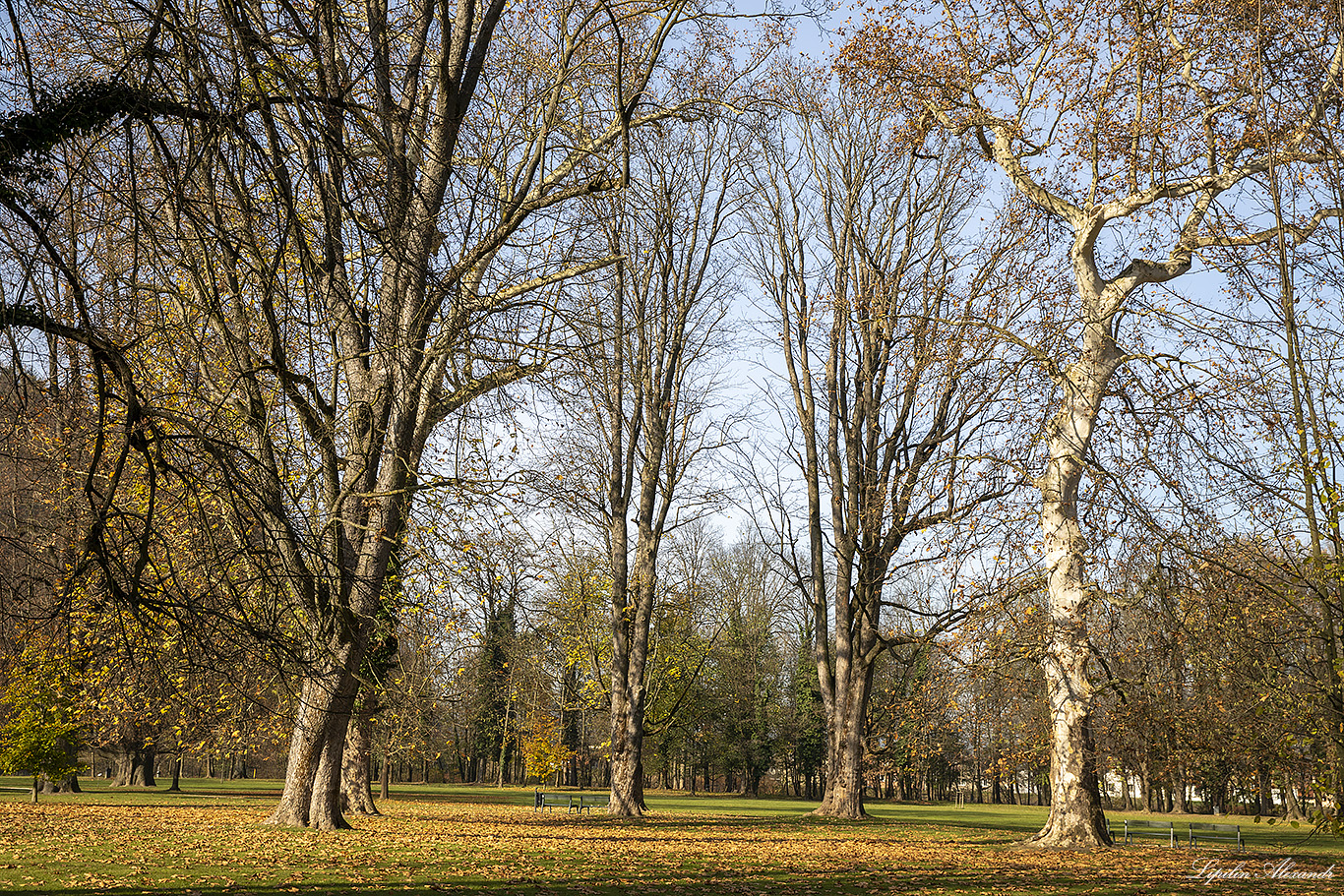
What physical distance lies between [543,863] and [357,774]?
31.3 feet

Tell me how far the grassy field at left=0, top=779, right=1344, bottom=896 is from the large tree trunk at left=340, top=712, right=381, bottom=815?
7.89 feet

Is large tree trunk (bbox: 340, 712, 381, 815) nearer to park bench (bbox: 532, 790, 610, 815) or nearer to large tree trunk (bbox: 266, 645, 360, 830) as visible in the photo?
large tree trunk (bbox: 266, 645, 360, 830)

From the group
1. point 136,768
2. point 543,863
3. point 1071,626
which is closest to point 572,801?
point 136,768

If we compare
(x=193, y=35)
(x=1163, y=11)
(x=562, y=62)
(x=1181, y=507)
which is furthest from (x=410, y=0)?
(x=1181, y=507)

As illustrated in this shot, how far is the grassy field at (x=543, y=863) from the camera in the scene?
832 cm

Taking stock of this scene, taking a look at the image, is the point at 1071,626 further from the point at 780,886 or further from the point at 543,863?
the point at 543,863

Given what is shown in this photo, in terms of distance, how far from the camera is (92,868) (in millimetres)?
8547

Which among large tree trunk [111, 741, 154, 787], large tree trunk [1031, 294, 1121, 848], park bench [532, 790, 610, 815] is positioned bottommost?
park bench [532, 790, 610, 815]

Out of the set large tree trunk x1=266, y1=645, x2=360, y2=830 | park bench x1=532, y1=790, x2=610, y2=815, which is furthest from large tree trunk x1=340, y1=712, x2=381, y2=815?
park bench x1=532, y1=790, x2=610, y2=815

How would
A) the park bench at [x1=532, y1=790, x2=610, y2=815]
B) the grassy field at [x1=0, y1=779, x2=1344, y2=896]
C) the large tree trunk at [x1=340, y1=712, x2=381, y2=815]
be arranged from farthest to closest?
the park bench at [x1=532, y1=790, x2=610, y2=815] → the large tree trunk at [x1=340, y1=712, x2=381, y2=815] → the grassy field at [x1=0, y1=779, x2=1344, y2=896]

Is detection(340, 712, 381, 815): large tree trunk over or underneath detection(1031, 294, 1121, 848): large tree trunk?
underneath

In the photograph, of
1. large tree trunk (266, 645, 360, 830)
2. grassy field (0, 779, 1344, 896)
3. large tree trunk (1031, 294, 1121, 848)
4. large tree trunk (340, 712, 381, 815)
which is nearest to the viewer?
grassy field (0, 779, 1344, 896)

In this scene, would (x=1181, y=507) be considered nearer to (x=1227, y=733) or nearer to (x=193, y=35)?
(x=1227, y=733)

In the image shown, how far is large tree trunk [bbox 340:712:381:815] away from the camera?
59.3 feet
